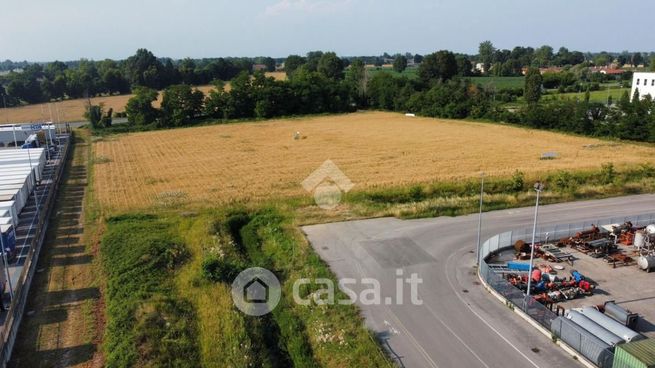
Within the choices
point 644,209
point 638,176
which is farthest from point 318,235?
point 638,176

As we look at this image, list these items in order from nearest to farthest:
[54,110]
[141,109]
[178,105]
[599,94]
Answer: [141,109], [178,105], [54,110], [599,94]

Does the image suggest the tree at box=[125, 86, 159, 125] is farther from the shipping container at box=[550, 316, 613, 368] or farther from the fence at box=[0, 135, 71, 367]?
the shipping container at box=[550, 316, 613, 368]

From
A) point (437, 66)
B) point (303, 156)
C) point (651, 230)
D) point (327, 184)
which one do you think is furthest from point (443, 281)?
point (437, 66)

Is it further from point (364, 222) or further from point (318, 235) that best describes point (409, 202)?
point (318, 235)

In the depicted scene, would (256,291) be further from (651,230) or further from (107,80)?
(107,80)

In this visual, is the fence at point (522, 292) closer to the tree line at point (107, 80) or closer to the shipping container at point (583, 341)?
the shipping container at point (583, 341)

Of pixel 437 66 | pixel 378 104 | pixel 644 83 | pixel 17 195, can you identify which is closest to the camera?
pixel 17 195

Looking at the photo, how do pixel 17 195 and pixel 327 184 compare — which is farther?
pixel 327 184

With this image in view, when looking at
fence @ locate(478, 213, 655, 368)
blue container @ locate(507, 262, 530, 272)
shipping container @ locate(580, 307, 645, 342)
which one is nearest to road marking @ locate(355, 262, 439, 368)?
fence @ locate(478, 213, 655, 368)

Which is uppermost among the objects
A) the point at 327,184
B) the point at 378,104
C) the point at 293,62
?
the point at 293,62
